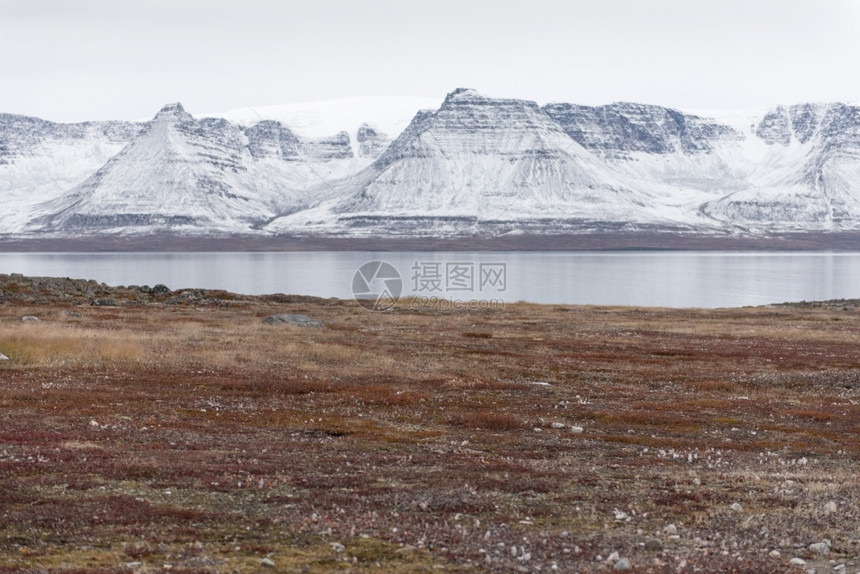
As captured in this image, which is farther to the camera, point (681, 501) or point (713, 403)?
point (713, 403)

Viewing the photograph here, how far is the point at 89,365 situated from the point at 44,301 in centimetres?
5363

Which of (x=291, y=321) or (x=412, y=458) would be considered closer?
(x=412, y=458)

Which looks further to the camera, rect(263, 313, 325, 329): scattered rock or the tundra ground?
rect(263, 313, 325, 329): scattered rock

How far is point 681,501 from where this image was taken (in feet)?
55.4

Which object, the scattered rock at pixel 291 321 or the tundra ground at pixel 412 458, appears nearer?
the tundra ground at pixel 412 458

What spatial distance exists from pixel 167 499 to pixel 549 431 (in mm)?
13686

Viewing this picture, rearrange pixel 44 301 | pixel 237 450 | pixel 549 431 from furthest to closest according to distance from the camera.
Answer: pixel 44 301
pixel 549 431
pixel 237 450

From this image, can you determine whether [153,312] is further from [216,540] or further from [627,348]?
[216,540]

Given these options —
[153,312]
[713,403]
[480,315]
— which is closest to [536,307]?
[480,315]

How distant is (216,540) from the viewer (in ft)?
44.0

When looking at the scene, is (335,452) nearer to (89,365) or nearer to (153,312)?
(89,365)

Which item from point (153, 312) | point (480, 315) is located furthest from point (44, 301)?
point (480, 315)

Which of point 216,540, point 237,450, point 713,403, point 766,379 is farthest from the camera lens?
point 766,379

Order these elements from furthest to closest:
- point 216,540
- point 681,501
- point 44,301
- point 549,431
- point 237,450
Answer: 1. point 44,301
2. point 549,431
3. point 237,450
4. point 681,501
5. point 216,540
